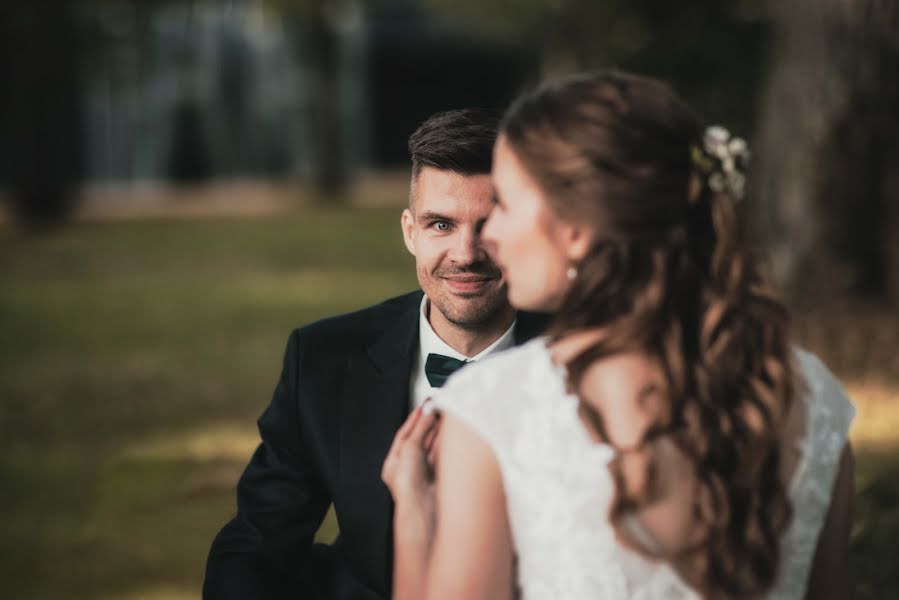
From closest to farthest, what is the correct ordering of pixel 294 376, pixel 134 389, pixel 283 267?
pixel 294 376 < pixel 134 389 < pixel 283 267

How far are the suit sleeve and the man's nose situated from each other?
43 centimetres

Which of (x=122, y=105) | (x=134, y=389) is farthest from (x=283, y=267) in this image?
(x=122, y=105)

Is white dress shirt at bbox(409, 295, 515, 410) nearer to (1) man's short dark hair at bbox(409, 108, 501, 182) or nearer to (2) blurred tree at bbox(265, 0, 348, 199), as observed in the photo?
(1) man's short dark hair at bbox(409, 108, 501, 182)

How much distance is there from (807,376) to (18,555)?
15.8ft

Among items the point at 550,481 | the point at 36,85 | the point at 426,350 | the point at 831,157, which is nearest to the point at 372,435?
the point at 426,350

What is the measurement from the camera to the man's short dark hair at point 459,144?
10.6ft

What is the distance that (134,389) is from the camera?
10.5 meters

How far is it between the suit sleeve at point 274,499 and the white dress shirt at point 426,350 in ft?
0.91

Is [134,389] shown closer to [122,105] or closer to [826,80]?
[826,80]

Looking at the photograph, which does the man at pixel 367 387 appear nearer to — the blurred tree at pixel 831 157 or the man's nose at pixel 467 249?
the man's nose at pixel 467 249

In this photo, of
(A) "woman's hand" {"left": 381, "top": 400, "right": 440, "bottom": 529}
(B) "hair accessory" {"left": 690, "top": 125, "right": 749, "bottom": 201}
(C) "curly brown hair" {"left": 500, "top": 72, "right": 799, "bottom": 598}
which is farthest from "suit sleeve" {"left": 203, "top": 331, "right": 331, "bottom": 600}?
(B) "hair accessory" {"left": 690, "top": 125, "right": 749, "bottom": 201}

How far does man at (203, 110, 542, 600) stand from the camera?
10.6 feet

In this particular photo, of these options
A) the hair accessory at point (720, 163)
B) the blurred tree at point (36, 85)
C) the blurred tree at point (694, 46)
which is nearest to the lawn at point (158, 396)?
the hair accessory at point (720, 163)

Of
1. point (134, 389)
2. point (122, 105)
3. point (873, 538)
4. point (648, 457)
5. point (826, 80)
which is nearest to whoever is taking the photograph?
point (648, 457)
